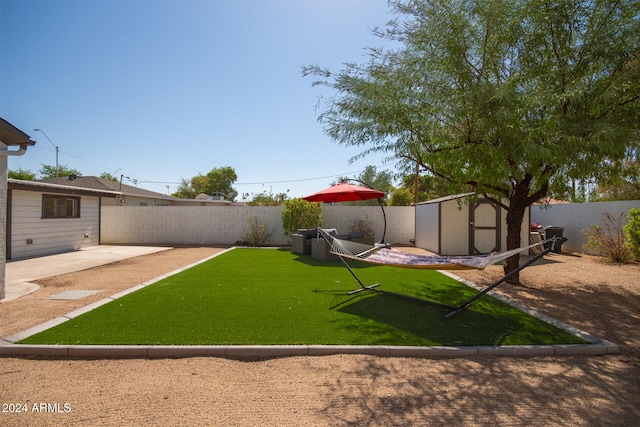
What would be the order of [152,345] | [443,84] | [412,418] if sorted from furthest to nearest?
[443,84] < [152,345] < [412,418]

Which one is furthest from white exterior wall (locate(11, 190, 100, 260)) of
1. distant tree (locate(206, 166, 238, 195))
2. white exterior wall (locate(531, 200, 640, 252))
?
distant tree (locate(206, 166, 238, 195))

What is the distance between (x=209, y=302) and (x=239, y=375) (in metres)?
2.31

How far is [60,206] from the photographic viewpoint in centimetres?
1149

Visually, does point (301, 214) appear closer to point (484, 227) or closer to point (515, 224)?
point (484, 227)

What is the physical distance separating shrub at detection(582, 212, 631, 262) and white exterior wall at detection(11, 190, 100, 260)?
56.0 ft

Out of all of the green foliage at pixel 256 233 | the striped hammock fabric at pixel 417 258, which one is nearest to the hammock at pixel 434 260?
the striped hammock fabric at pixel 417 258

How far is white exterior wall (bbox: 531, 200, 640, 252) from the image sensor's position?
10.7 metres

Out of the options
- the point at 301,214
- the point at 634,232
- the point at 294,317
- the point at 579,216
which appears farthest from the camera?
the point at 301,214

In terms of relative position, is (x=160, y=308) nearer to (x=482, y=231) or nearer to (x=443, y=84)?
(x=443, y=84)

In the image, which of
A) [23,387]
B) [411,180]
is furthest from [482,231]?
[411,180]

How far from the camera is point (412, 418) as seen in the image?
2326 millimetres

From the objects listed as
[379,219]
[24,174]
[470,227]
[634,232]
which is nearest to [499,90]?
[470,227]

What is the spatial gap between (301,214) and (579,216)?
1008 centimetres

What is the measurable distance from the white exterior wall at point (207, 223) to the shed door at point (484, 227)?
3.33 meters
